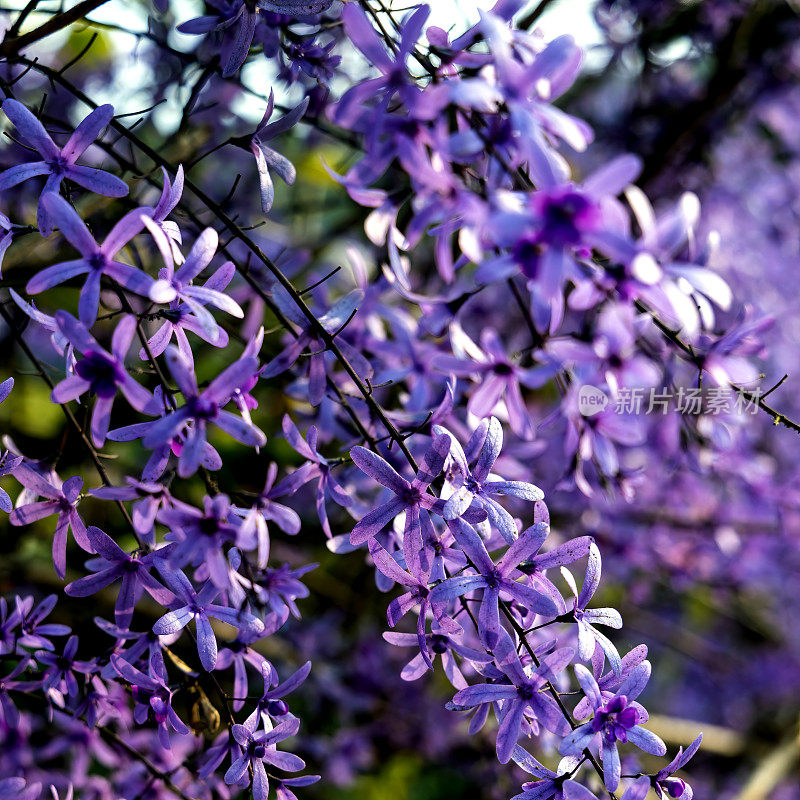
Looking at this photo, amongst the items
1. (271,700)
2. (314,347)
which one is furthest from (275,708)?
(314,347)

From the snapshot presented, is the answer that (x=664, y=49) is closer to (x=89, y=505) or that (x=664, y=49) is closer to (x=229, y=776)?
(x=89, y=505)

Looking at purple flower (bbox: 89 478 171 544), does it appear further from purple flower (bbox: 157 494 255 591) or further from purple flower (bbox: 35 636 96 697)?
purple flower (bbox: 35 636 96 697)

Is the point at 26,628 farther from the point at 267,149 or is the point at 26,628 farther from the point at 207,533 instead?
the point at 267,149

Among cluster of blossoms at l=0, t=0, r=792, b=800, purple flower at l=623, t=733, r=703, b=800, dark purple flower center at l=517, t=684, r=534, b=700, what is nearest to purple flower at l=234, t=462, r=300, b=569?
cluster of blossoms at l=0, t=0, r=792, b=800

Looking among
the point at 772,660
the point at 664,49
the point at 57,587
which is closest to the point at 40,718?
the point at 57,587

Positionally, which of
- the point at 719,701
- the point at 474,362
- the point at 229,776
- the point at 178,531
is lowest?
the point at 719,701
